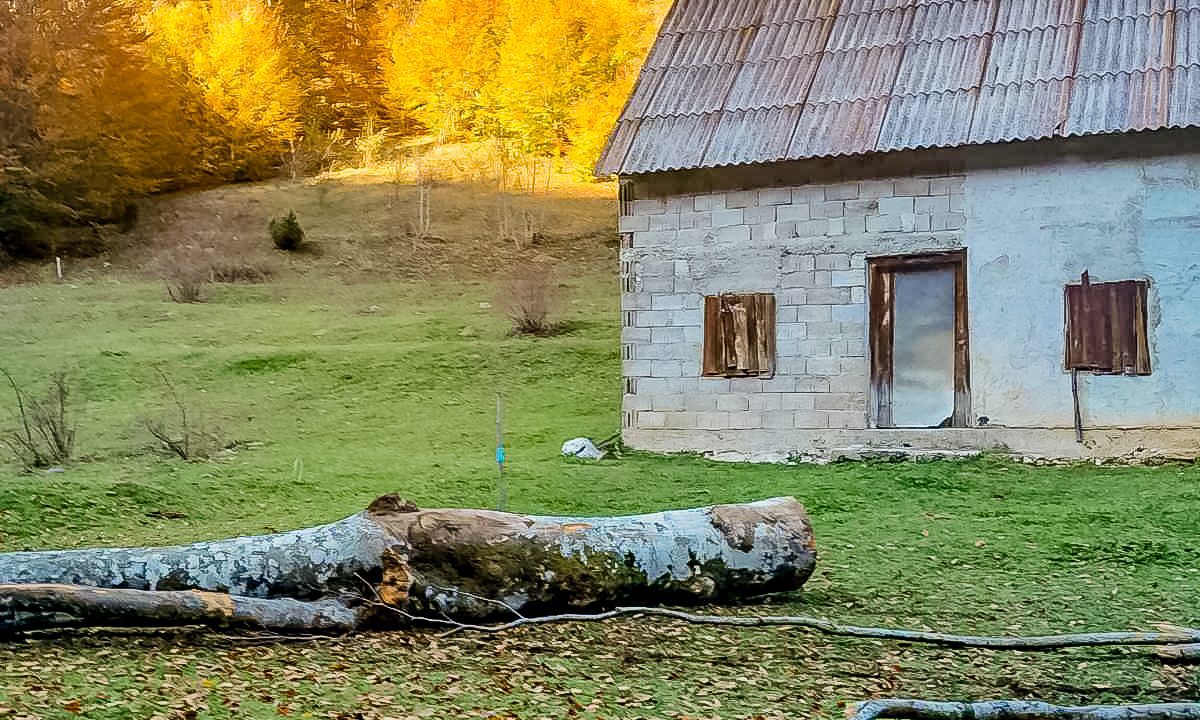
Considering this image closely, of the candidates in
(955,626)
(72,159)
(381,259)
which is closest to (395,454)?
(955,626)

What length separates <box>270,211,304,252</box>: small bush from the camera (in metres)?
26.3

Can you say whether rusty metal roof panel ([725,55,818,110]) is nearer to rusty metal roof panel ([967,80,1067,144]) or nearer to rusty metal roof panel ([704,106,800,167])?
rusty metal roof panel ([704,106,800,167])

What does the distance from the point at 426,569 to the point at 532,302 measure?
14.1 meters

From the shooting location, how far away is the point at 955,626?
548cm

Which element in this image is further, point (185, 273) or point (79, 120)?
point (79, 120)

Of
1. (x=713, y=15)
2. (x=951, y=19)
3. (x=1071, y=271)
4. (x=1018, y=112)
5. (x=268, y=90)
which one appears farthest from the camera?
(x=268, y=90)

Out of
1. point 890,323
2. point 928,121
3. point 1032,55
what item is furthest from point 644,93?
point 1032,55

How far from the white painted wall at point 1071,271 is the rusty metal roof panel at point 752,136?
1.82 metres

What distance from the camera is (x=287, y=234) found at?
2628 centimetres

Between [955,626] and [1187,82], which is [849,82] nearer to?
[1187,82]

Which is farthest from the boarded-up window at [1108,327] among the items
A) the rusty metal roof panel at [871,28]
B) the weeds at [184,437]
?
the weeds at [184,437]

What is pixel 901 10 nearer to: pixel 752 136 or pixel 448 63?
pixel 752 136

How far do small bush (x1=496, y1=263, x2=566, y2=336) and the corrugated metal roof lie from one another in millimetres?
6274

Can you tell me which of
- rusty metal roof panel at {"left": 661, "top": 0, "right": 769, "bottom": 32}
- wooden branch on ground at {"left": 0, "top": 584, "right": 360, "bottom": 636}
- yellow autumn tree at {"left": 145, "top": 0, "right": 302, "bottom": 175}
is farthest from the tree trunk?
yellow autumn tree at {"left": 145, "top": 0, "right": 302, "bottom": 175}
